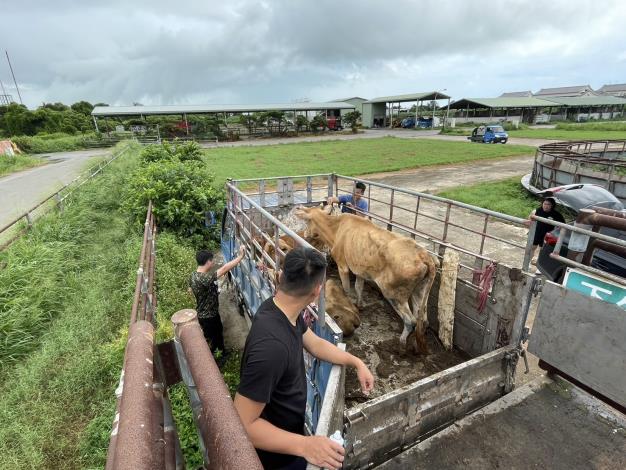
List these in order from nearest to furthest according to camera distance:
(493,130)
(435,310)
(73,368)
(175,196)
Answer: (73,368) < (435,310) < (175,196) < (493,130)

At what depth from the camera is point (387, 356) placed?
4.50 m

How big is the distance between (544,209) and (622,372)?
377 cm

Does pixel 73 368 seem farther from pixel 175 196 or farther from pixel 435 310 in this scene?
pixel 175 196

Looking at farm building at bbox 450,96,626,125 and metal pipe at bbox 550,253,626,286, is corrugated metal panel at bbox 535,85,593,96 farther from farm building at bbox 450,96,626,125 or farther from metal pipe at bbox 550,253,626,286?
metal pipe at bbox 550,253,626,286

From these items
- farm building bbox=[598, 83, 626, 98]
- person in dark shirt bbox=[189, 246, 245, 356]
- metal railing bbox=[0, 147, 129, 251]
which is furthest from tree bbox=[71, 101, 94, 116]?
farm building bbox=[598, 83, 626, 98]

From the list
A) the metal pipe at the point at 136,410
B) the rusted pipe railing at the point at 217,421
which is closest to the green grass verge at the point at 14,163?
the metal pipe at the point at 136,410

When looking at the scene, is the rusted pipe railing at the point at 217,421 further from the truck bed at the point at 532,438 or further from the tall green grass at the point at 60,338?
the tall green grass at the point at 60,338

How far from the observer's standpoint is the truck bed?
279cm

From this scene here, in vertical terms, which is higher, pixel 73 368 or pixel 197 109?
pixel 197 109

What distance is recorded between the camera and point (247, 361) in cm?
160

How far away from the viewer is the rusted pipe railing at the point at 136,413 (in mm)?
766

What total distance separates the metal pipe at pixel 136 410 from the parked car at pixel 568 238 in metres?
4.40

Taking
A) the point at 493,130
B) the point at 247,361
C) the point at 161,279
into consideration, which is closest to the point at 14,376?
the point at 161,279

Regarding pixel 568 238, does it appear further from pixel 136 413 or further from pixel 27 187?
pixel 27 187
